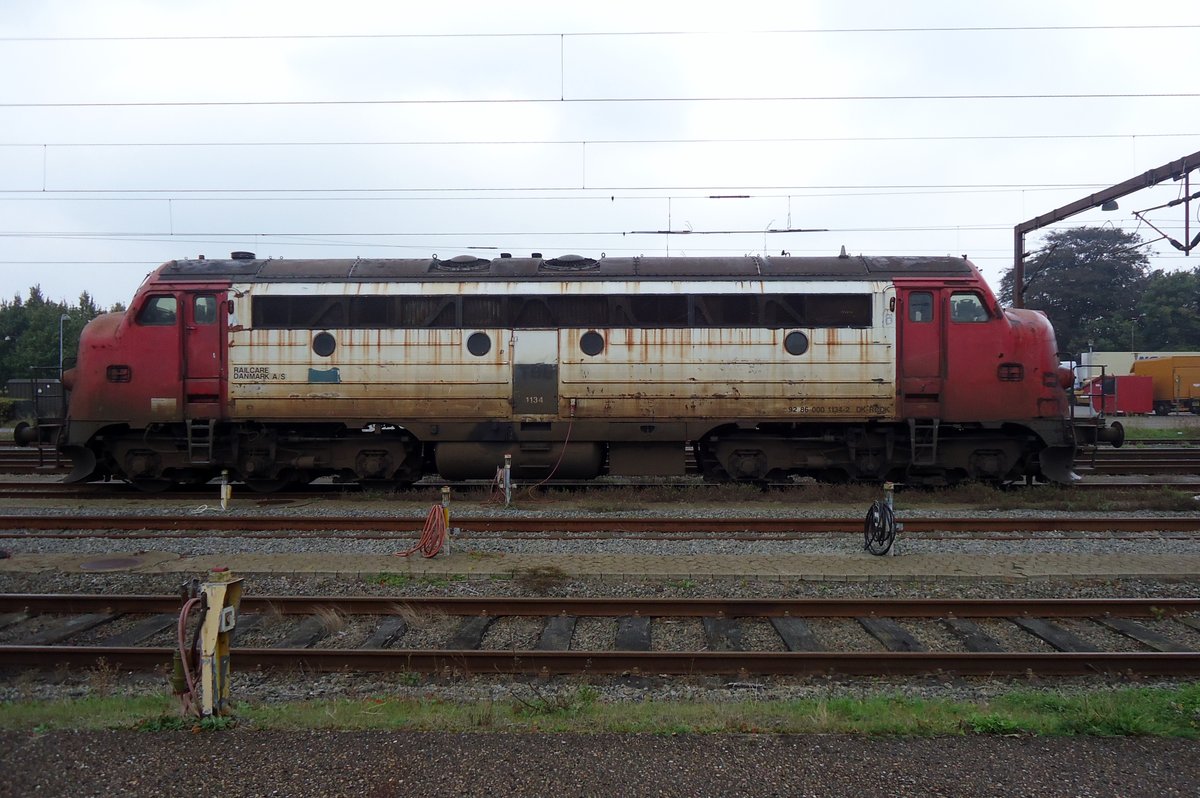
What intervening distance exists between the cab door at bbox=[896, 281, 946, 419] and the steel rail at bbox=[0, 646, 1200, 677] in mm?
7595

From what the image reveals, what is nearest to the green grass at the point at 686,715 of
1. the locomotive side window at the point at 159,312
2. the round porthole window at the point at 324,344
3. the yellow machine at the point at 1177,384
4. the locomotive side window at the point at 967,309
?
the round porthole window at the point at 324,344

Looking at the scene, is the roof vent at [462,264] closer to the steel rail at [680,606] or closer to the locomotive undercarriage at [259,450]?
the locomotive undercarriage at [259,450]

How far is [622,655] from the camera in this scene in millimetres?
5824

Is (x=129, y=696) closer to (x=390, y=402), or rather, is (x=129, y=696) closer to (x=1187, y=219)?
(x=390, y=402)

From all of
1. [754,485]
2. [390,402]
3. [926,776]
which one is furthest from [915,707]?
[390,402]

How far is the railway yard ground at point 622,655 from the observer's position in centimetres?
396

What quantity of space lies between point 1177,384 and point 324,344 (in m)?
40.0

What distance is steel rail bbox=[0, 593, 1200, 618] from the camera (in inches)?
274

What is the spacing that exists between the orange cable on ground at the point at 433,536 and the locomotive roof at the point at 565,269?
212 inches

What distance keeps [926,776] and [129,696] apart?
502cm

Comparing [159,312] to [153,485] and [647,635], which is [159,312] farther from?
[647,635]

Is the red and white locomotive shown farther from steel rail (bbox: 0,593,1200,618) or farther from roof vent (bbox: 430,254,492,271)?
steel rail (bbox: 0,593,1200,618)

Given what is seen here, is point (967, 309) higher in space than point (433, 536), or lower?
higher

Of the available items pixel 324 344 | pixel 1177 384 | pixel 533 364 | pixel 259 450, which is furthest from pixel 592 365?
pixel 1177 384
